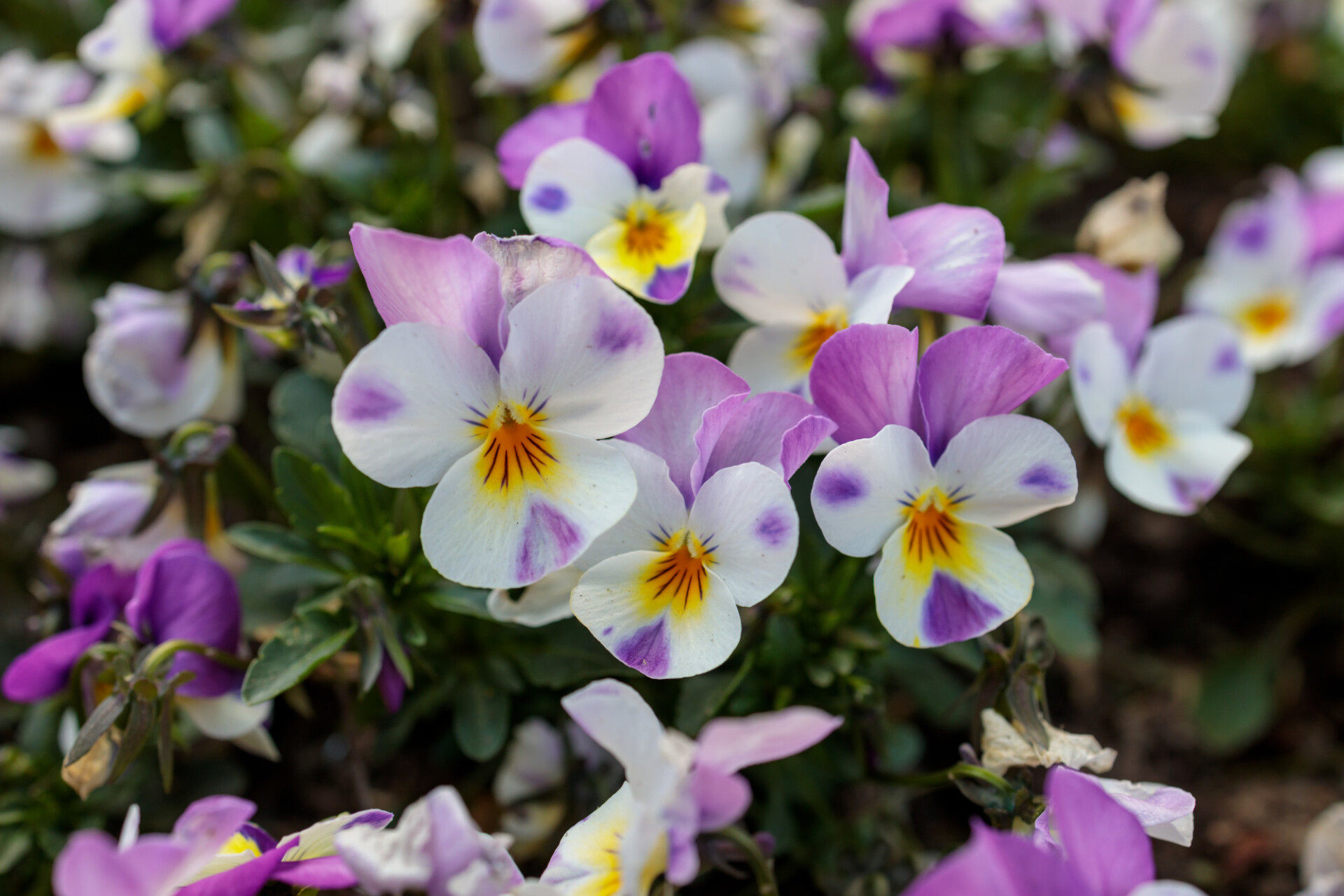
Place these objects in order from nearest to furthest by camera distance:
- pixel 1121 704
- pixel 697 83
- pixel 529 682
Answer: pixel 529 682 → pixel 697 83 → pixel 1121 704

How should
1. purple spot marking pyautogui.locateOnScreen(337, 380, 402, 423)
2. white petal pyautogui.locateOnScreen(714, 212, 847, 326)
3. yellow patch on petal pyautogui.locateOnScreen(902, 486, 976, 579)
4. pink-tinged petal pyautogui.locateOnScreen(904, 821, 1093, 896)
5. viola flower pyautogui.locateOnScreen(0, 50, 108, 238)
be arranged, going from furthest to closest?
viola flower pyautogui.locateOnScreen(0, 50, 108, 238), white petal pyautogui.locateOnScreen(714, 212, 847, 326), yellow patch on petal pyautogui.locateOnScreen(902, 486, 976, 579), purple spot marking pyautogui.locateOnScreen(337, 380, 402, 423), pink-tinged petal pyautogui.locateOnScreen(904, 821, 1093, 896)

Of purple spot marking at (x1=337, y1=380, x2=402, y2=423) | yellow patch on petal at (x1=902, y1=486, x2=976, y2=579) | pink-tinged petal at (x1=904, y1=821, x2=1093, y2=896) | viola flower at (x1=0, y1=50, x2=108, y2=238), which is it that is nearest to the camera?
pink-tinged petal at (x1=904, y1=821, x2=1093, y2=896)

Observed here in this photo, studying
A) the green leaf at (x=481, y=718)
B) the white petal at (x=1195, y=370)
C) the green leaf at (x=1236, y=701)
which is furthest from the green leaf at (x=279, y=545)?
the green leaf at (x=1236, y=701)

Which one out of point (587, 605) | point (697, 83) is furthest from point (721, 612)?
point (697, 83)

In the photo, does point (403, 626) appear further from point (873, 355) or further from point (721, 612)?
point (873, 355)

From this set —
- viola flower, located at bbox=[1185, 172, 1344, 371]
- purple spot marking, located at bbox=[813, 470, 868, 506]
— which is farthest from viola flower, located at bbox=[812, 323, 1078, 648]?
viola flower, located at bbox=[1185, 172, 1344, 371]

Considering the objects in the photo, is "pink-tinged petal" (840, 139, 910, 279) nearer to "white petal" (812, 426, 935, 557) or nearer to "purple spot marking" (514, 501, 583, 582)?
"white petal" (812, 426, 935, 557)
